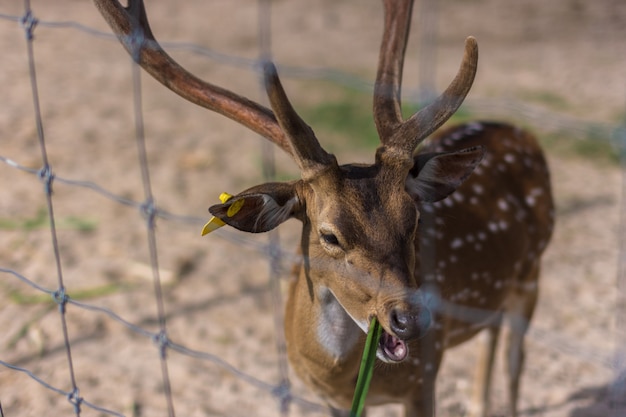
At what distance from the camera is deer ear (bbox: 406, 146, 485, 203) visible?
242cm

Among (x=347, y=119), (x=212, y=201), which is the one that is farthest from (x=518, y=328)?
(x=347, y=119)

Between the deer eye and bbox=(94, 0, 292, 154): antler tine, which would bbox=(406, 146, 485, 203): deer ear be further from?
bbox=(94, 0, 292, 154): antler tine

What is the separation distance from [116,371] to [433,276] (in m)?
1.67

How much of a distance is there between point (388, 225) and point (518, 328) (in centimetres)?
161

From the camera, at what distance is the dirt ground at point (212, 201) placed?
364 centimetres

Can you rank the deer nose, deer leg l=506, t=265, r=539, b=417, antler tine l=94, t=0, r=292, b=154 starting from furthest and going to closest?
deer leg l=506, t=265, r=539, b=417 → antler tine l=94, t=0, r=292, b=154 → the deer nose

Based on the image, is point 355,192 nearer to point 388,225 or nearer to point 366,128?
point 388,225

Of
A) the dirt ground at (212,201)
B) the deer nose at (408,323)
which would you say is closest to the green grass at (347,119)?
the dirt ground at (212,201)

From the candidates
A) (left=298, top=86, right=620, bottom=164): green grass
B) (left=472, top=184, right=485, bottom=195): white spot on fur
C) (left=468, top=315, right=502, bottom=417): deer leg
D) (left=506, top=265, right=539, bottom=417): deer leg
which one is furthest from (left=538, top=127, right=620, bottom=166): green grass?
(left=472, top=184, right=485, bottom=195): white spot on fur

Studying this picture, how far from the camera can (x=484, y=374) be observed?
3537 millimetres

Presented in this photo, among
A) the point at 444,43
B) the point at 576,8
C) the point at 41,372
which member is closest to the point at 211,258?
the point at 41,372

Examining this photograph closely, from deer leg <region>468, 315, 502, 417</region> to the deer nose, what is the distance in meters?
1.51

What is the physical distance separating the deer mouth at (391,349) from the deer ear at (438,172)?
477 millimetres

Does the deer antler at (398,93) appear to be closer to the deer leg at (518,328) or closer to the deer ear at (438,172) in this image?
the deer ear at (438,172)
